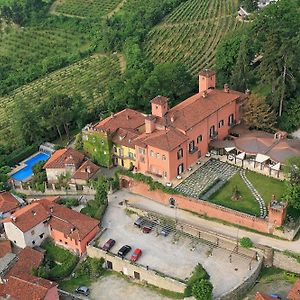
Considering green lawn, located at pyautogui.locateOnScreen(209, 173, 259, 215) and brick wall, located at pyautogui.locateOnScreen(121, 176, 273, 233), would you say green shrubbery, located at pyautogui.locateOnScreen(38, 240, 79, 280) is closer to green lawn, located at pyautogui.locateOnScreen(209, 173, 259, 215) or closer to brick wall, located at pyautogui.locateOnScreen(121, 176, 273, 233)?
brick wall, located at pyautogui.locateOnScreen(121, 176, 273, 233)

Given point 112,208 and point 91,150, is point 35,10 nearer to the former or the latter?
point 91,150

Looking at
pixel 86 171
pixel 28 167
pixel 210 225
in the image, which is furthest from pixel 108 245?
pixel 28 167

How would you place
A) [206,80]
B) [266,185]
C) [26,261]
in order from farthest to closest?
[206,80] → [266,185] → [26,261]

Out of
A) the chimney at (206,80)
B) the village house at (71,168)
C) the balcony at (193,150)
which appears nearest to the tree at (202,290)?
the balcony at (193,150)

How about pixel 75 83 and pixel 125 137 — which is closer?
pixel 125 137

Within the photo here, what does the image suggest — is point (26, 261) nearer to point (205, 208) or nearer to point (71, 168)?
point (71, 168)

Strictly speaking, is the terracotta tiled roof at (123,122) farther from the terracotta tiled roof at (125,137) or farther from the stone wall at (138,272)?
the stone wall at (138,272)

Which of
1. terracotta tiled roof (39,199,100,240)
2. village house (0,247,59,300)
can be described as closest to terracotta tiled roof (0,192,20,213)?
terracotta tiled roof (39,199,100,240)
